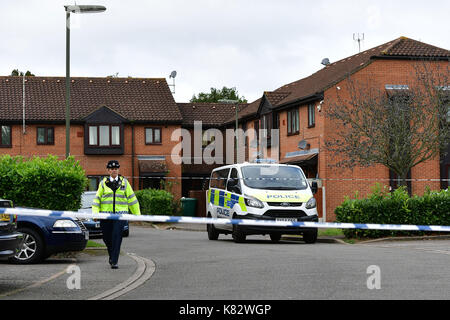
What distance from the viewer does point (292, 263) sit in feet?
43.0

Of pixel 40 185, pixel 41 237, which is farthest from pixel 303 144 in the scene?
pixel 41 237

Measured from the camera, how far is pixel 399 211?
867 inches

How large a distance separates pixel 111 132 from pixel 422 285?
37.0 metres

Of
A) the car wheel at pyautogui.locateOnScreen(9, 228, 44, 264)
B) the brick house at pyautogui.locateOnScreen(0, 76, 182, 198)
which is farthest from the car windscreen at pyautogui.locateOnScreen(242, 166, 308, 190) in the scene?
the brick house at pyautogui.locateOnScreen(0, 76, 182, 198)

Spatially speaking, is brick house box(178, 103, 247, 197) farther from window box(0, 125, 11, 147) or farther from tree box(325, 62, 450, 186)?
tree box(325, 62, 450, 186)

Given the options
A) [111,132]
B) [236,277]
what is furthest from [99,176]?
[236,277]

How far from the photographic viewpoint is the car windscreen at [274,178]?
65.0 feet

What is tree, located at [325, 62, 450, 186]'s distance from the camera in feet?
90.4

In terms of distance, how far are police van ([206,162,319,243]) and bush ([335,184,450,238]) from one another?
1993mm

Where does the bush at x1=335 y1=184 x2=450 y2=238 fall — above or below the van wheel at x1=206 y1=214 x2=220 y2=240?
above

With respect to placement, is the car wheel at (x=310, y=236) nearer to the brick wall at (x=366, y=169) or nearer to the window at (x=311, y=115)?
the brick wall at (x=366, y=169)

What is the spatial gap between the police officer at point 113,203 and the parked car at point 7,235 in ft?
8.82

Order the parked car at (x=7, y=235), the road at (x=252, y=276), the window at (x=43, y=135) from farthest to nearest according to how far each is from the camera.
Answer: the window at (x=43, y=135) → the parked car at (x=7, y=235) → the road at (x=252, y=276)

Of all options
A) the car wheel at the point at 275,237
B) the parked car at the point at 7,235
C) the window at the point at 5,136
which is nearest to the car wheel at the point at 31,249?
the parked car at the point at 7,235
